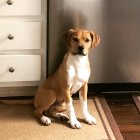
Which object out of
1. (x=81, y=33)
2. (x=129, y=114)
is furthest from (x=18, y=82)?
(x=129, y=114)

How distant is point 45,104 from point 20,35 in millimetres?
387

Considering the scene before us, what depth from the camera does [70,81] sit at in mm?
1763

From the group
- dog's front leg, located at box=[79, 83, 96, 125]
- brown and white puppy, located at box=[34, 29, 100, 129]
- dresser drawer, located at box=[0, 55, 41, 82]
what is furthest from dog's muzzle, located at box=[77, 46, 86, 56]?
dresser drawer, located at box=[0, 55, 41, 82]

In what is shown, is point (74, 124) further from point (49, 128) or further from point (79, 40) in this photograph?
point (79, 40)

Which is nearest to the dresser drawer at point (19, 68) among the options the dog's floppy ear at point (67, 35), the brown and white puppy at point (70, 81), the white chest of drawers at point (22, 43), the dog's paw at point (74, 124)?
the white chest of drawers at point (22, 43)

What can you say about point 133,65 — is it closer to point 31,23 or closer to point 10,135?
point 31,23

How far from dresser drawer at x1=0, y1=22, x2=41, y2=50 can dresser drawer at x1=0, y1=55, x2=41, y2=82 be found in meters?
0.06

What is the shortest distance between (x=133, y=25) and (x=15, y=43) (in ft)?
2.13

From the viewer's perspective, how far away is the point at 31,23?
1838 millimetres

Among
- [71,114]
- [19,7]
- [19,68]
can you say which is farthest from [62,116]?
[19,7]

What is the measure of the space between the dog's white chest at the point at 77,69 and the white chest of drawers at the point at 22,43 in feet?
0.79

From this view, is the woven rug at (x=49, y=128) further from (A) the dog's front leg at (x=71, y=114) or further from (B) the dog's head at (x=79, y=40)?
(B) the dog's head at (x=79, y=40)

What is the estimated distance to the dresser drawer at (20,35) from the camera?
1835mm

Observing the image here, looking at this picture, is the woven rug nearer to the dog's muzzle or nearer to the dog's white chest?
the dog's white chest
